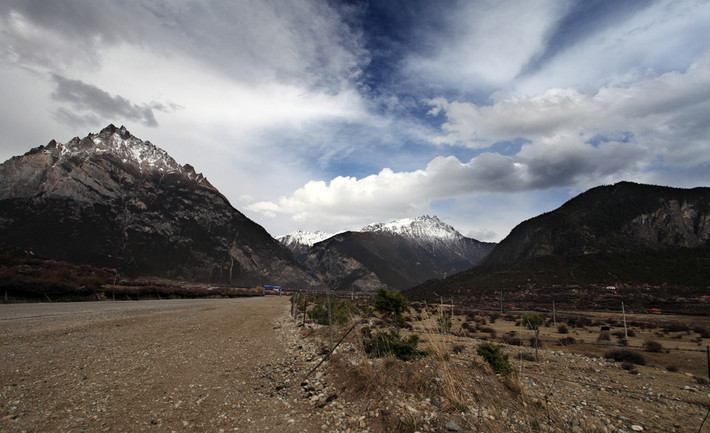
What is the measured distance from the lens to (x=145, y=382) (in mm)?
7605

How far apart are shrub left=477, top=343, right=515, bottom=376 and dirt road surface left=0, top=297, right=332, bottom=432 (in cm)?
568

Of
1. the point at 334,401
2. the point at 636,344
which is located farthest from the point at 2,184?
the point at 636,344

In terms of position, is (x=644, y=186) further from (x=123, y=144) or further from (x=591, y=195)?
(x=123, y=144)

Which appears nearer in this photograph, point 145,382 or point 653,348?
point 145,382

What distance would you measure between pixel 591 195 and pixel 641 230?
27.0 metres

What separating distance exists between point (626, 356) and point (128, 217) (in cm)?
15787

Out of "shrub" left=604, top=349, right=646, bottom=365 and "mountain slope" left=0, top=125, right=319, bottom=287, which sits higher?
"mountain slope" left=0, top=125, right=319, bottom=287

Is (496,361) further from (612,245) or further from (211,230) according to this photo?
(211,230)

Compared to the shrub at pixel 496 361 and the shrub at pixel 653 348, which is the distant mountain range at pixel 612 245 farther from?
the shrub at pixel 496 361

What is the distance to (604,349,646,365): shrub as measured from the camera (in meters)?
15.4

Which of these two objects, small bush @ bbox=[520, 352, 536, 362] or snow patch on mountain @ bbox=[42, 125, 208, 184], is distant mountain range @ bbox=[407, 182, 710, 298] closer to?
small bush @ bbox=[520, 352, 536, 362]

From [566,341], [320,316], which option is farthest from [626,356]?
[320,316]

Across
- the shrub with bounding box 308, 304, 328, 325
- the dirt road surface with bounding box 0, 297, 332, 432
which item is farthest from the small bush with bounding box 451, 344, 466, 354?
the shrub with bounding box 308, 304, 328, 325

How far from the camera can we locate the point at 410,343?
955 cm
